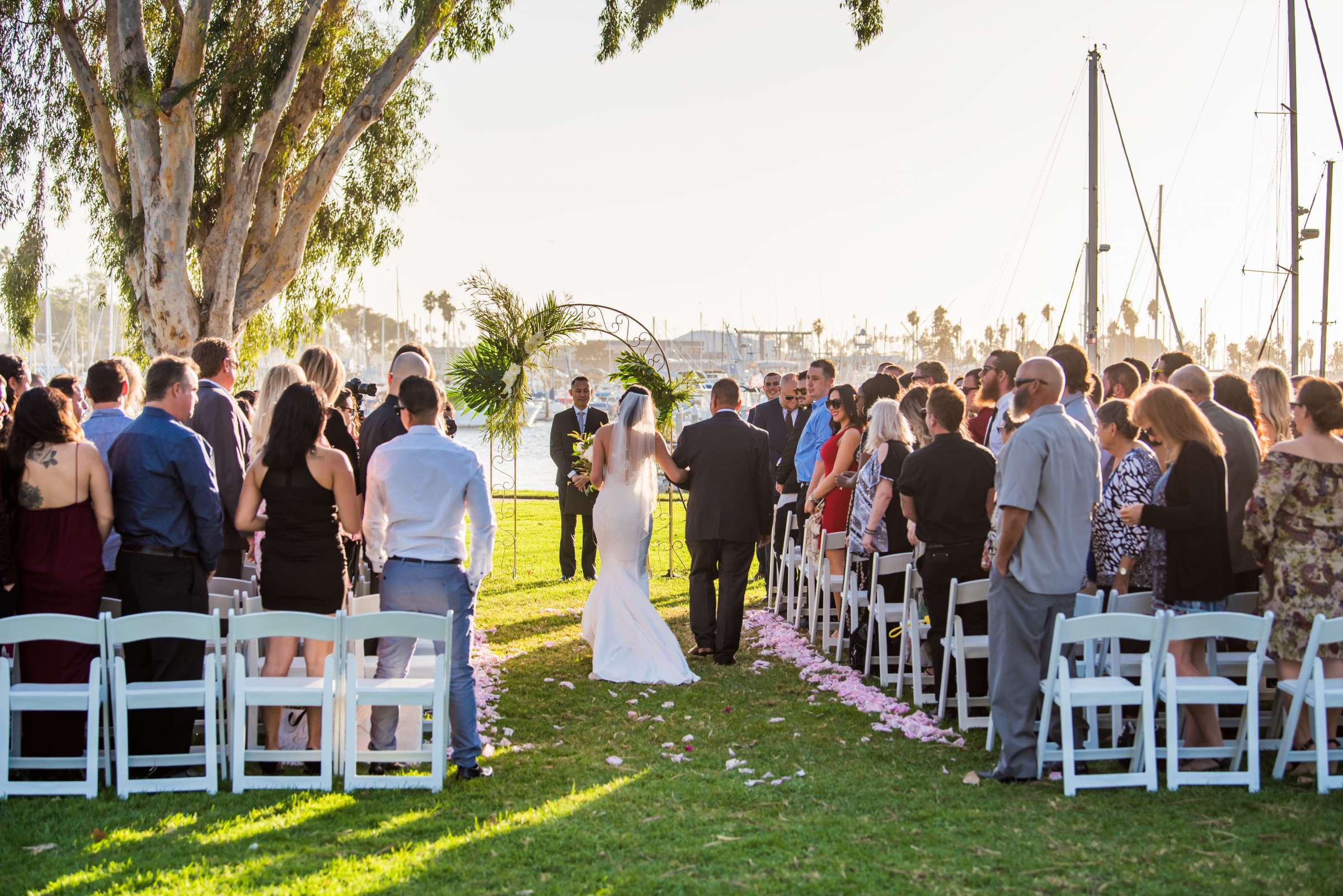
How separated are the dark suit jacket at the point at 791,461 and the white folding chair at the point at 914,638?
402cm

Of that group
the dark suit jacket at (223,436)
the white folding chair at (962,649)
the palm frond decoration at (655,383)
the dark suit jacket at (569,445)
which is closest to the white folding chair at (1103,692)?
the white folding chair at (962,649)

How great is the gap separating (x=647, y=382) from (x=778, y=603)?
265 cm

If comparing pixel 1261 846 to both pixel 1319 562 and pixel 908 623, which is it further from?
pixel 908 623

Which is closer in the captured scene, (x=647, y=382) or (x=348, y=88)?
(x=647, y=382)

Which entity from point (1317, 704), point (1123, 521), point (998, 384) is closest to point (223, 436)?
point (998, 384)

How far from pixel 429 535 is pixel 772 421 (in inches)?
296

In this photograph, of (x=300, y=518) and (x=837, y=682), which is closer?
(x=300, y=518)

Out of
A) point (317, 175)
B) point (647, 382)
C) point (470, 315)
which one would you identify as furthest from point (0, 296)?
point (647, 382)

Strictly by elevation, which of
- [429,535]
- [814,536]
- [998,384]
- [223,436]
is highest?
[998,384]

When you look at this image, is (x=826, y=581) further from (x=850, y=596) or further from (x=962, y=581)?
(x=962, y=581)

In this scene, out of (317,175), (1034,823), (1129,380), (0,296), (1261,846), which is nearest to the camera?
(1261,846)

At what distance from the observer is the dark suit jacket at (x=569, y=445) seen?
1322 cm

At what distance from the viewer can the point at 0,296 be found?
1994 cm

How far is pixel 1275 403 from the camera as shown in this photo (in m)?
7.91
